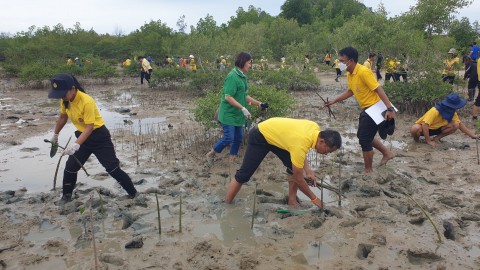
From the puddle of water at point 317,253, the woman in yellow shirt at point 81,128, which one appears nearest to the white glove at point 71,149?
the woman in yellow shirt at point 81,128

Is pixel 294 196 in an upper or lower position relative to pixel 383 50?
lower

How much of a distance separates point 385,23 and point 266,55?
20.2 ft

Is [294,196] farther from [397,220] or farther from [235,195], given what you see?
[397,220]

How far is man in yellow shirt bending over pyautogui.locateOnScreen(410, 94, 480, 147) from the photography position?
650 centimetres

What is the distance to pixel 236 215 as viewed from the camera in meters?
4.36

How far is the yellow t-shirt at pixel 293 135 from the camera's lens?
365 cm

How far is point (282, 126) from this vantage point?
153 inches

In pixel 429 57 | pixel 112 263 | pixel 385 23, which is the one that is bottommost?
pixel 112 263

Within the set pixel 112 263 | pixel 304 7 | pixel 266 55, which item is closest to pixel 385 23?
pixel 266 55

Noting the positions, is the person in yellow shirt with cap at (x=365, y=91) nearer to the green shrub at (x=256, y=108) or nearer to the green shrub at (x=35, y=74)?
the green shrub at (x=256, y=108)

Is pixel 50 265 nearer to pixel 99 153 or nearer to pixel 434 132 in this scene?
pixel 99 153

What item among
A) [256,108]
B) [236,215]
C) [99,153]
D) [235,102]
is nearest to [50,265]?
[99,153]

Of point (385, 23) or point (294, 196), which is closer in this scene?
point (294, 196)

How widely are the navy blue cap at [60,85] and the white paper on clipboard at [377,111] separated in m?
3.55
